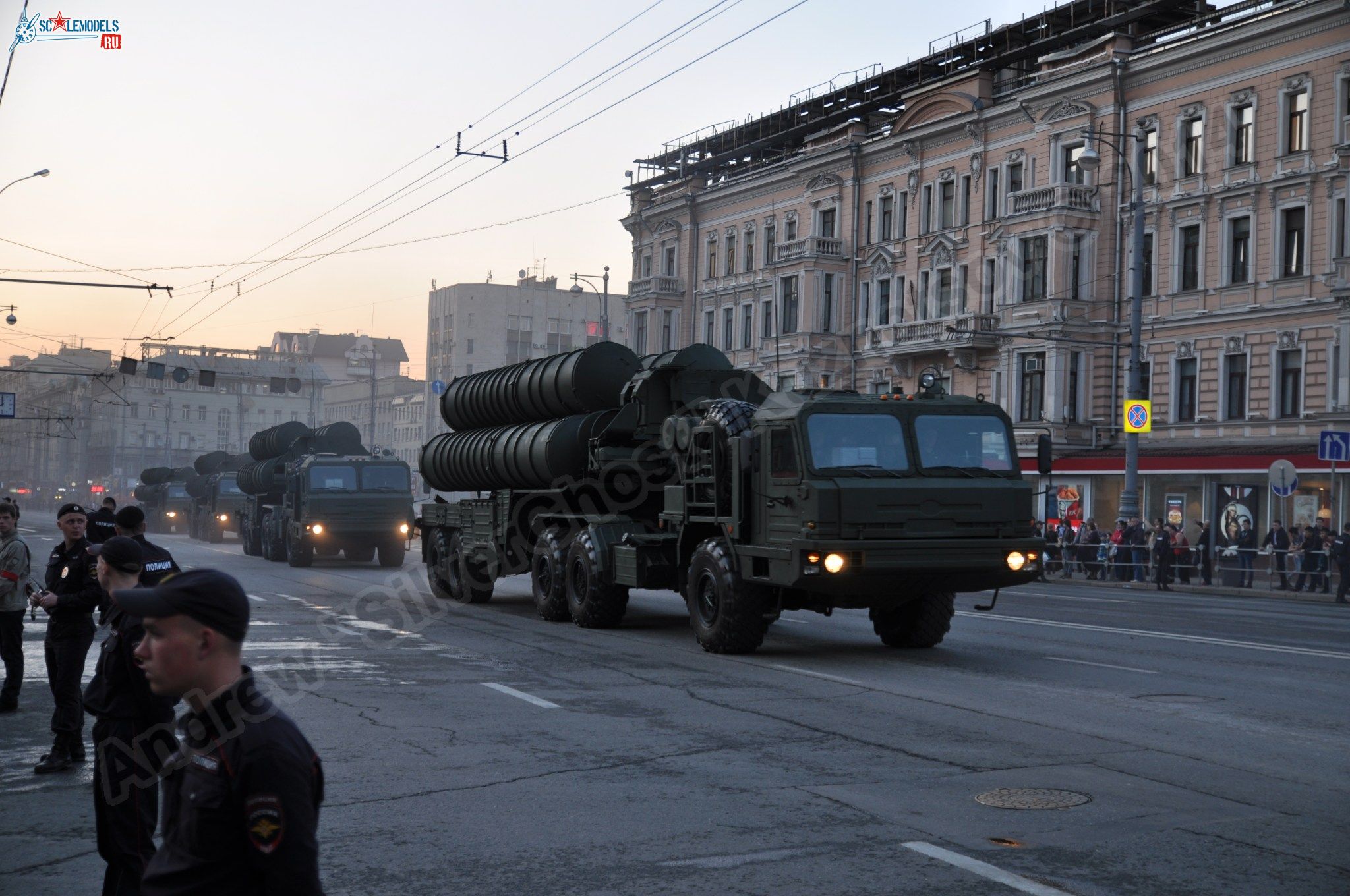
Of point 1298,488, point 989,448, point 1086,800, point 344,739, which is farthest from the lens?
point 1298,488

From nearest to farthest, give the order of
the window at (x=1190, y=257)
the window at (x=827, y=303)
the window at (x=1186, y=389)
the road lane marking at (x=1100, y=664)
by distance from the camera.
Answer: the road lane marking at (x=1100, y=664)
the window at (x=1190, y=257)
the window at (x=1186, y=389)
the window at (x=827, y=303)

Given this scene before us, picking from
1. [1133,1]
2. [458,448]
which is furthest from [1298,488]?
[458,448]

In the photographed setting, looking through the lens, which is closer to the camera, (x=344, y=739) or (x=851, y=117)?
(x=344, y=739)

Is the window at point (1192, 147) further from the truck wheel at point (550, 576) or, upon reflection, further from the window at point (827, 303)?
the truck wheel at point (550, 576)

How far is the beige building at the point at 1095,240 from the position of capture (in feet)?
128

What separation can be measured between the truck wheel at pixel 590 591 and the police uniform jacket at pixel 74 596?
29.1 feet

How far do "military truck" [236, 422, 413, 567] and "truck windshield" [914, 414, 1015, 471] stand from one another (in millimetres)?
19064

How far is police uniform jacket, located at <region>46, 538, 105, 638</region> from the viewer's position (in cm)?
889

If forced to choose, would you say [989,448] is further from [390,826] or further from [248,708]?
[248,708]

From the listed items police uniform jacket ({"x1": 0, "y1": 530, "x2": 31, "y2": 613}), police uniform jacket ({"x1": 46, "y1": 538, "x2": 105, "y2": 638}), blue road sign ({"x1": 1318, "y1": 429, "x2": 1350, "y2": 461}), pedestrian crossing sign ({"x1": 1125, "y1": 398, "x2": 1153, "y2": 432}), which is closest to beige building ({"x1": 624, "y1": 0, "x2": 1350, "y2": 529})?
pedestrian crossing sign ({"x1": 1125, "y1": 398, "x2": 1153, "y2": 432})

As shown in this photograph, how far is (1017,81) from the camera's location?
166 feet

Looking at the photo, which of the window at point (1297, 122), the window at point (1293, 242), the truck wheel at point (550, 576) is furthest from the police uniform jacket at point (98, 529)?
the window at point (1297, 122)

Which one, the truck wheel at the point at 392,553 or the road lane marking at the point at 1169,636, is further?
the truck wheel at the point at 392,553

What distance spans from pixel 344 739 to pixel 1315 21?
37.0m
